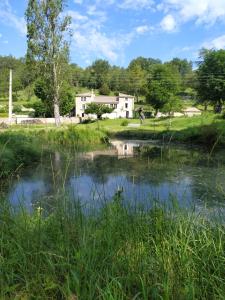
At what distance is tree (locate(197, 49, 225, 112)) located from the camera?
6329cm

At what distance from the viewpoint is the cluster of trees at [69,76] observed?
39.1 m

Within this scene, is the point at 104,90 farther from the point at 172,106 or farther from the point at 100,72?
the point at 172,106

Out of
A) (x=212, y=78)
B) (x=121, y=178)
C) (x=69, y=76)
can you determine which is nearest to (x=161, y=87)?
(x=212, y=78)

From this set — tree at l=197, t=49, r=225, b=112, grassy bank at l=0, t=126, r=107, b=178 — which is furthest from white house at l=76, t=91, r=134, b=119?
grassy bank at l=0, t=126, r=107, b=178

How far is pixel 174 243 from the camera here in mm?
3469

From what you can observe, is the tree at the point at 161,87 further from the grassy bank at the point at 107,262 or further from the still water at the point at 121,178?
the grassy bank at the point at 107,262

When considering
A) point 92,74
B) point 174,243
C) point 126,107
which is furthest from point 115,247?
point 92,74

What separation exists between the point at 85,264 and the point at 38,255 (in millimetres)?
518

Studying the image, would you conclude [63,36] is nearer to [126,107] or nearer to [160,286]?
[160,286]

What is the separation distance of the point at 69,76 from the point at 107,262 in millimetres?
38341

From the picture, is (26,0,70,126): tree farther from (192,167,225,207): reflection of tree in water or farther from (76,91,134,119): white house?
(76,91,134,119): white house

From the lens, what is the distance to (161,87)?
2766 inches

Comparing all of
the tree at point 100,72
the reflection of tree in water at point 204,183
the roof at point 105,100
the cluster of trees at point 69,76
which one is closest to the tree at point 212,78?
the cluster of trees at point 69,76

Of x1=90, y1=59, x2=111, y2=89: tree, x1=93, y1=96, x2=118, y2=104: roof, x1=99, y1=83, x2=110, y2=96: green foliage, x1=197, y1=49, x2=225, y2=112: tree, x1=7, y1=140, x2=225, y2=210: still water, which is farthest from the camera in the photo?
x1=90, y1=59, x2=111, y2=89: tree
